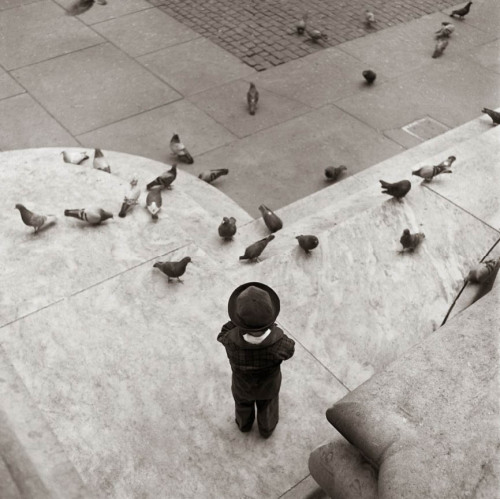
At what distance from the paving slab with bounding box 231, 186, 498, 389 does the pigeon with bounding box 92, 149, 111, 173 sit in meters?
2.70

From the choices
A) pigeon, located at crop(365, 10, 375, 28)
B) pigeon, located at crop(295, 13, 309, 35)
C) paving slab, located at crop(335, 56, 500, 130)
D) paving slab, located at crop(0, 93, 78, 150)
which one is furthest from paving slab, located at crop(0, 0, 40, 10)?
paving slab, located at crop(335, 56, 500, 130)

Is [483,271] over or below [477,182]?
over

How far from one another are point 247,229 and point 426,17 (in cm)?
793

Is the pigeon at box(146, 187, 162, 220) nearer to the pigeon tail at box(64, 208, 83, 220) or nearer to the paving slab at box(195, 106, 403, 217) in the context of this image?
the pigeon tail at box(64, 208, 83, 220)

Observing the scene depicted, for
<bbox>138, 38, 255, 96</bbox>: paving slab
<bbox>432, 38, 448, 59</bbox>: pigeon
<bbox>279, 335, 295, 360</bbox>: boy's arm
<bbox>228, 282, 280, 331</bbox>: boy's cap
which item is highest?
<bbox>228, 282, 280, 331</bbox>: boy's cap

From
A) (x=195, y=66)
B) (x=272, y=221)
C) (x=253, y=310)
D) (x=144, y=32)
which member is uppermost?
(x=253, y=310)

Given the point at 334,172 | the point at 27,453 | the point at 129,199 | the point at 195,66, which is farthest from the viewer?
the point at 195,66

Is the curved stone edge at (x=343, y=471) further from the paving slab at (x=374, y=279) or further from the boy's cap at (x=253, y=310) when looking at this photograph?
the paving slab at (x=374, y=279)

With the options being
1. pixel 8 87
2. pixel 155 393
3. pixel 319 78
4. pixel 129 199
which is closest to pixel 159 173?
pixel 129 199

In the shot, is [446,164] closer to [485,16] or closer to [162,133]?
[162,133]

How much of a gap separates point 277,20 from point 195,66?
2.40 meters

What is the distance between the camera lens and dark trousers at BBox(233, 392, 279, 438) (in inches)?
164

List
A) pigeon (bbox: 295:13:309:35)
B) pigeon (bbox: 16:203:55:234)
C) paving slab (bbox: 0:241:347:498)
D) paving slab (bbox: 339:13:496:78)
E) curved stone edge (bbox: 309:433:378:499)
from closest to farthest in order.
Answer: curved stone edge (bbox: 309:433:378:499), paving slab (bbox: 0:241:347:498), pigeon (bbox: 16:203:55:234), paving slab (bbox: 339:13:496:78), pigeon (bbox: 295:13:309:35)

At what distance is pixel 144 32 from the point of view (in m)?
11.7
